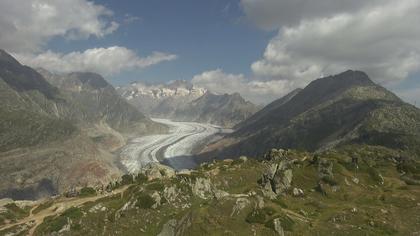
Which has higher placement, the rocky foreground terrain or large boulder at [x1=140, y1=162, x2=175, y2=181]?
large boulder at [x1=140, y1=162, x2=175, y2=181]

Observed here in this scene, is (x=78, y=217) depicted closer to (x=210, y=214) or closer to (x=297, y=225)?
(x=210, y=214)

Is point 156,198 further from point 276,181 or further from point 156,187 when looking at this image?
point 276,181

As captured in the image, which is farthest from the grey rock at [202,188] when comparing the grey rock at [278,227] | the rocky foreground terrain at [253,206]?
the grey rock at [278,227]

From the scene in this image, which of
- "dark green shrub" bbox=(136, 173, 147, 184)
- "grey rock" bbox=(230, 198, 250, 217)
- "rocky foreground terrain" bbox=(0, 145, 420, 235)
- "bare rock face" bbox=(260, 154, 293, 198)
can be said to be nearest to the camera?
"rocky foreground terrain" bbox=(0, 145, 420, 235)

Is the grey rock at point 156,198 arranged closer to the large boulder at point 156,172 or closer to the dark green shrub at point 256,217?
the dark green shrub at point 256,217

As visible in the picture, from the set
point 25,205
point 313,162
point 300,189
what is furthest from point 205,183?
point 25,205

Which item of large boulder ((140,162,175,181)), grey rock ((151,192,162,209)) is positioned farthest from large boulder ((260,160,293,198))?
large boulder ((140,162,175,181))

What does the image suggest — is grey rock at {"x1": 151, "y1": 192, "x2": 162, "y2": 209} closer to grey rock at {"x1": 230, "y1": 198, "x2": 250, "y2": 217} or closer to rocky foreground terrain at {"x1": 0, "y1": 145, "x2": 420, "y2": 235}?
rocky foreground terrain at {"x1": 0, "y1": 145, "x2": 420, "y2": 235}

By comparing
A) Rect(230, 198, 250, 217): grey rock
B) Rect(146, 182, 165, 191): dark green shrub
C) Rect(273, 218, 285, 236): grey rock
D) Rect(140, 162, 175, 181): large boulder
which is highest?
Rect(140, 162, 175, 181): large boulder
